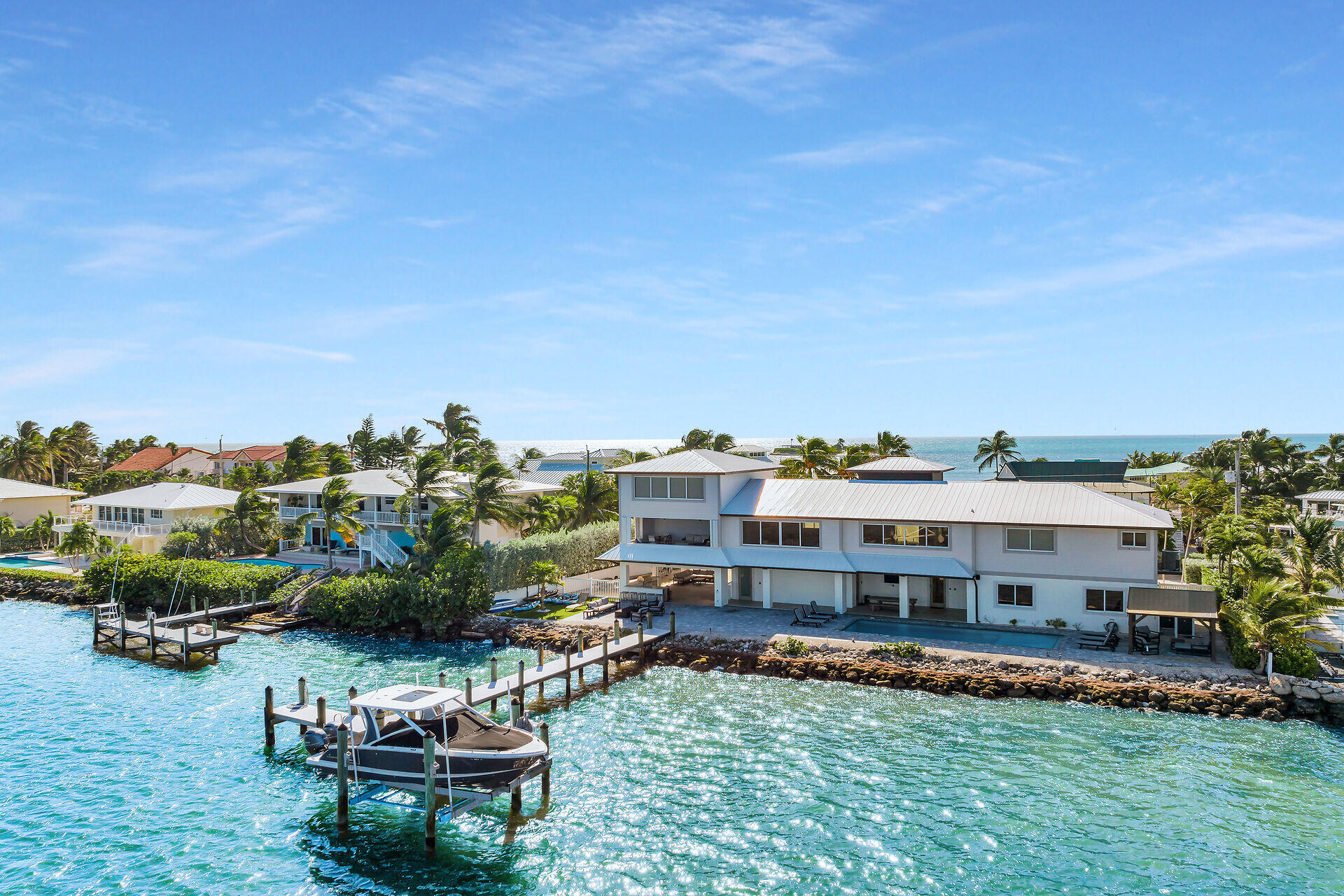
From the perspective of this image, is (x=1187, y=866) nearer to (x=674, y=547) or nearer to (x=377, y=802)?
(x=377, y=802)

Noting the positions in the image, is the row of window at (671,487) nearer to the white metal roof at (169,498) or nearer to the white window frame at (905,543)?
the white window frame at (905,543)

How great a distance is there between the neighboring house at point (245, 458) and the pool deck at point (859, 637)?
8173 centimetres

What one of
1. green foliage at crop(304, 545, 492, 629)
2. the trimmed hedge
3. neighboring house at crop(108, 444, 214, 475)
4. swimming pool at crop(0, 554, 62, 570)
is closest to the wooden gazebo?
the trimmed hedge

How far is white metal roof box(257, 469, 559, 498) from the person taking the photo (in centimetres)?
4891

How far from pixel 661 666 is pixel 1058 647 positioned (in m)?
15.7

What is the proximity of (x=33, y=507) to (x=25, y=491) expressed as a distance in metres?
2.03

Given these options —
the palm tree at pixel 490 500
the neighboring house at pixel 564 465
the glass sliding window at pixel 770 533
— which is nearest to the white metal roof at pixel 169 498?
the neighboring house at pixel 564 465

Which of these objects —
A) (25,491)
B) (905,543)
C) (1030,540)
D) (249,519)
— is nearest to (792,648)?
(905,543)

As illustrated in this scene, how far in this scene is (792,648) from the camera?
1288 inches

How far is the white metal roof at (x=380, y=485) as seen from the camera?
160 ft

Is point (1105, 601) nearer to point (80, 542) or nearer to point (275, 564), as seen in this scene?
point (275, 564)

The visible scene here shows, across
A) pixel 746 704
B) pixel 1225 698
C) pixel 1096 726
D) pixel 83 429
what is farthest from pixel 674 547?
pixel 83 429

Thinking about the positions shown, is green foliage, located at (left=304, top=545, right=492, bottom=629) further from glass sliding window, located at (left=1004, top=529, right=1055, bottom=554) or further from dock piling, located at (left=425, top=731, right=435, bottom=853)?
glass sliding window, located at (left=1004, top=529, right=1055, bottom=554)

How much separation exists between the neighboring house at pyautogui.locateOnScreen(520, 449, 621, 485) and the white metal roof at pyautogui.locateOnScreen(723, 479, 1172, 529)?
43.7m
